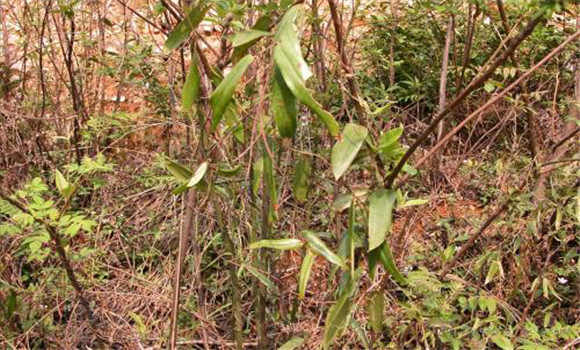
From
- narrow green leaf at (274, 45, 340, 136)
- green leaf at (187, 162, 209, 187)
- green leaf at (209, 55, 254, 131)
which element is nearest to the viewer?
narrow green leaf at (274, 45, 340, 136)

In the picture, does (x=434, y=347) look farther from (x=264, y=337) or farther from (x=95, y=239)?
(x=95, y=239)

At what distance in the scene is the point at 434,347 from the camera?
2684 millimetres

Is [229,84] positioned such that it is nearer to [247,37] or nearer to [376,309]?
[247,37]

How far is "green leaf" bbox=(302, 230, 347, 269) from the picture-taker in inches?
67.1

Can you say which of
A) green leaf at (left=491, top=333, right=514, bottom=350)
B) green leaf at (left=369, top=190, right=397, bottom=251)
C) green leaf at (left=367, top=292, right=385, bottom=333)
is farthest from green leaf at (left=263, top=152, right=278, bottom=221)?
green leaf at (left=491, top=333, right=514, bottom=350)

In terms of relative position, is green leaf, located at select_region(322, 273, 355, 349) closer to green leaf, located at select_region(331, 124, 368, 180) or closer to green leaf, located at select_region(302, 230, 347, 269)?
green leaf, located at select_region(302, 230, 347, 269)

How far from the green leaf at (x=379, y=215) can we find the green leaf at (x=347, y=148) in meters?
0.14

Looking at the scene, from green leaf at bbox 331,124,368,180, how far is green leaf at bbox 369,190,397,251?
142 mm

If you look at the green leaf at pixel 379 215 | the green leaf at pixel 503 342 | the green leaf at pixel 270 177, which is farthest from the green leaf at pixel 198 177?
the green leaf at pixel 503 342

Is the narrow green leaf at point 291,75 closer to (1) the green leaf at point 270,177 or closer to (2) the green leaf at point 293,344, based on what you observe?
(1) the green leaf at point 270,177

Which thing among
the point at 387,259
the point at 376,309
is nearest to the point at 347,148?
the point at 387,259

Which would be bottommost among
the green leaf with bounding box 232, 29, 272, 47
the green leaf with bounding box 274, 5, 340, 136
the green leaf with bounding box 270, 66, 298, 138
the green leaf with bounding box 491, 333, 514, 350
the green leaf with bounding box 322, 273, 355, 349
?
the green leaf with bounding box 491, 333, 514, 350

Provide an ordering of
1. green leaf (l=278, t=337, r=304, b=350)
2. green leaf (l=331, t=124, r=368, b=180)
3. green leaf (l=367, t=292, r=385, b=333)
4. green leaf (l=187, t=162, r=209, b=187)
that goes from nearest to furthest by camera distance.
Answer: green leaf (l=331, t=124, r=368, b=180), green leaf (l=187, t=162, r=209, b=187), green leaf (l=367, t=292, r=385, b=333), green leaf (l=278, t=337, r=304, b=350)

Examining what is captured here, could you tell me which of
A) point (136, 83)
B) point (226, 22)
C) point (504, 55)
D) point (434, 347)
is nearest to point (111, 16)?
point (136, 83)
